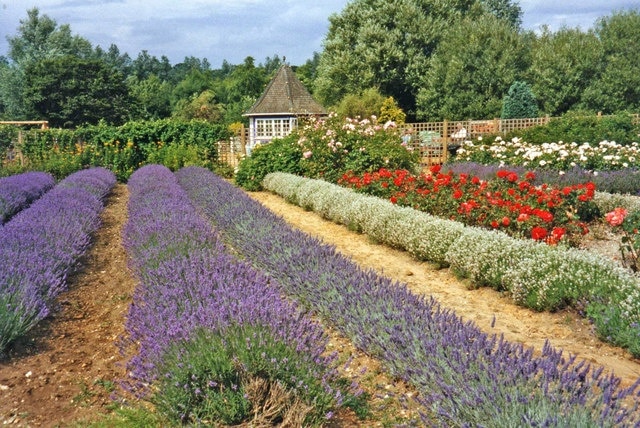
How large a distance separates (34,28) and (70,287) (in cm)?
4549

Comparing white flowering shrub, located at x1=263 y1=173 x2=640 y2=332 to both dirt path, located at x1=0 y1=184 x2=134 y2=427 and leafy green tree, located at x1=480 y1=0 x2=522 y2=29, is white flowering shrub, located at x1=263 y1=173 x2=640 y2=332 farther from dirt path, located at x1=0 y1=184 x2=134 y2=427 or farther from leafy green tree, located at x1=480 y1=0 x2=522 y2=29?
leafy green tree, located at x1=480 y1=0 x2=522 y2=29

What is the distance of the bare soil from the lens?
3.10 meters

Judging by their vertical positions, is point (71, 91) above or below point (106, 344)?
above

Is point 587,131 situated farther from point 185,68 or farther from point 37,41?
point 185,68

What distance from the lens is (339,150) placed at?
13336mm

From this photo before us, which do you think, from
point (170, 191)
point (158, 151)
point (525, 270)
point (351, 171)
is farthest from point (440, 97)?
point (525, 270)

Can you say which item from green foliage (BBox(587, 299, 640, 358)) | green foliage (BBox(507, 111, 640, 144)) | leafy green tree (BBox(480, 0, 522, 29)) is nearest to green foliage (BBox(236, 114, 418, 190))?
green foliage (BBox(507, 111, 640, 144))

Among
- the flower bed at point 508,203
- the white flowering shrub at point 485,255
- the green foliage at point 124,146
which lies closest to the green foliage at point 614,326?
the white flowering shrub at point 485,255

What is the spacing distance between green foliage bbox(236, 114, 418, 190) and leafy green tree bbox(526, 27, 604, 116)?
19249mm

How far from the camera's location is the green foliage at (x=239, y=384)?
8.41 feet

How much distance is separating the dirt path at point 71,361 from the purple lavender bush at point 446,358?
1467mm

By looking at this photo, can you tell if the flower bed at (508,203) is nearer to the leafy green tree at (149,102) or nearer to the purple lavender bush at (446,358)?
the purple lavender bush at (446,358)

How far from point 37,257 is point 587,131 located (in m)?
14.3

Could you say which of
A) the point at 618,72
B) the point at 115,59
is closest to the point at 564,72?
the point at 618,72
